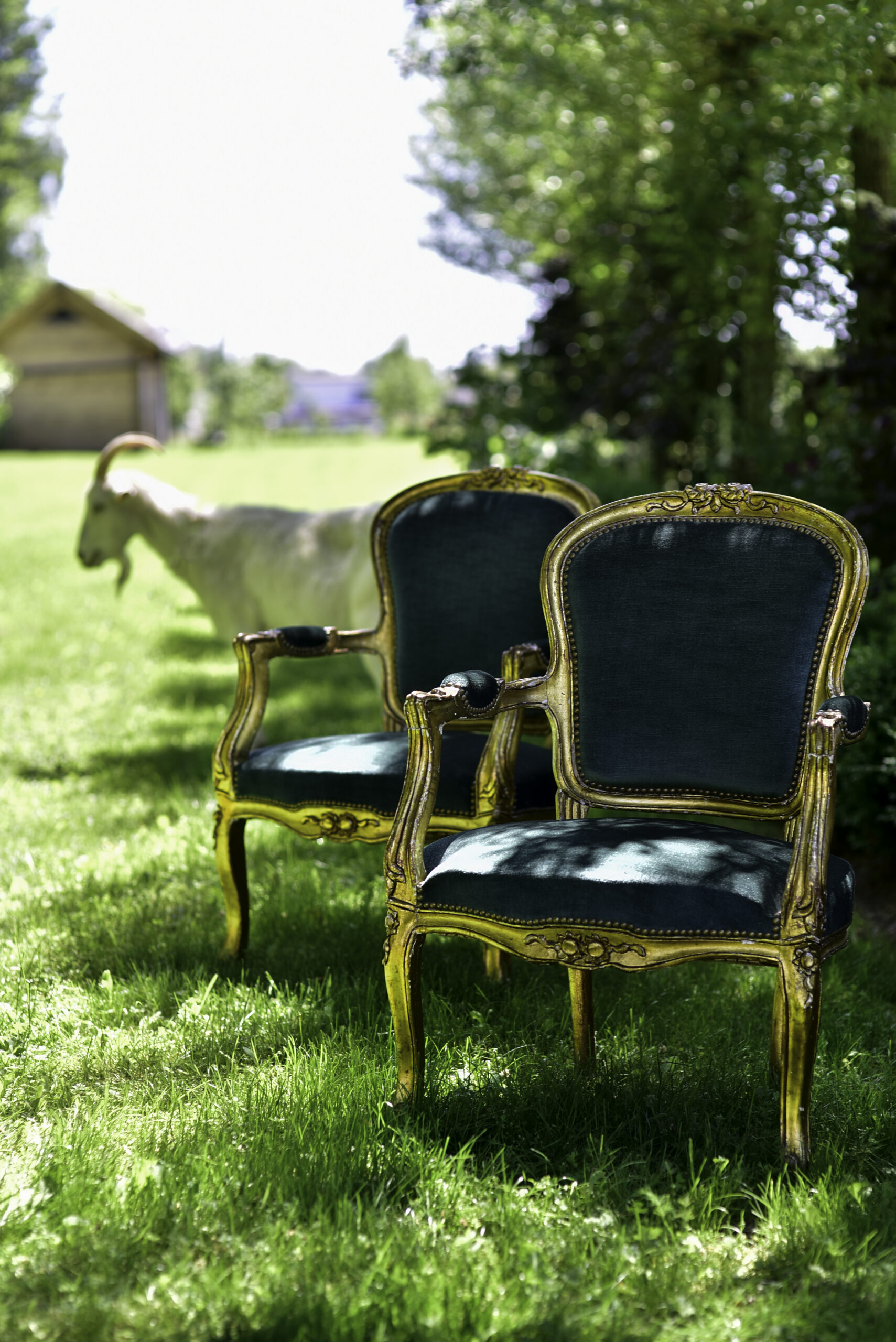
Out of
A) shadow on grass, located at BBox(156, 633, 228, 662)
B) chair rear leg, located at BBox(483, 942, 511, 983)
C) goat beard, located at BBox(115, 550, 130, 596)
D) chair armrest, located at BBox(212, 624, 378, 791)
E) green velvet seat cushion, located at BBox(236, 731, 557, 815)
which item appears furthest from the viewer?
shadow on grass, located at BBox(156, 633, 228, 662)

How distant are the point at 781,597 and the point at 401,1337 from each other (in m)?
1.89

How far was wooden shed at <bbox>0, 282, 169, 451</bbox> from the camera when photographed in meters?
36.8

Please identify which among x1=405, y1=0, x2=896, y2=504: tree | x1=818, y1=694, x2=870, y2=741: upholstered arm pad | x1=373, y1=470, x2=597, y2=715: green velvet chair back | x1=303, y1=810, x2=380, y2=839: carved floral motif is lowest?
x1=303, y1=810, x2=380, y2=839: carved floral motif

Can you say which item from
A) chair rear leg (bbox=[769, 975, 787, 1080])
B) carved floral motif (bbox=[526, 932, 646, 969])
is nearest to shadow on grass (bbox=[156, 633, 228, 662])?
chair rear leg (bbox=[769, 975, 787, 1080])

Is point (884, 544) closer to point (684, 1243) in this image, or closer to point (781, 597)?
point (781, 597)

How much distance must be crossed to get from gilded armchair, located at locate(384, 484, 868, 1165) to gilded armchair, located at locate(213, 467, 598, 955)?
32 cm

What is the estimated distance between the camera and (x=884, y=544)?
567cm

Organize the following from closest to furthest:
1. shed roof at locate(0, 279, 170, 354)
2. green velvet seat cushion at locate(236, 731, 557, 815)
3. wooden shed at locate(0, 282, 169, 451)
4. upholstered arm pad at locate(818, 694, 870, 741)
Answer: upholstered arm pad at locate(818, 694, 870, 741) → green velvet seat cushion at locate(236, 731, 557, 815) → shed roof at locate(0, 279, 170, 354) → wooden shed at locate(0, 282, 169, 451)

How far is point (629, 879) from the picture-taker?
2.55 meters

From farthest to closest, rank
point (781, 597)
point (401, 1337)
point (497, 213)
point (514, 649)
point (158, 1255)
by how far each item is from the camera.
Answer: point (497, 213) → point (514, 649) → point (781, 597) → point (158, 1255) → point (401, 1337)

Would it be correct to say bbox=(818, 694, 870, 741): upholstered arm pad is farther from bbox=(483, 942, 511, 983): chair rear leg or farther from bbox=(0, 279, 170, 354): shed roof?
bbox=(0, 279, 170, 354): shed roof

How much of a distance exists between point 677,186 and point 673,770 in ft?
16.0

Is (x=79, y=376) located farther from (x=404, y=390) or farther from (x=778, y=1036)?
(x=778, y=1036)

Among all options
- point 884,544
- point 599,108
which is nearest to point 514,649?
point 884,544
